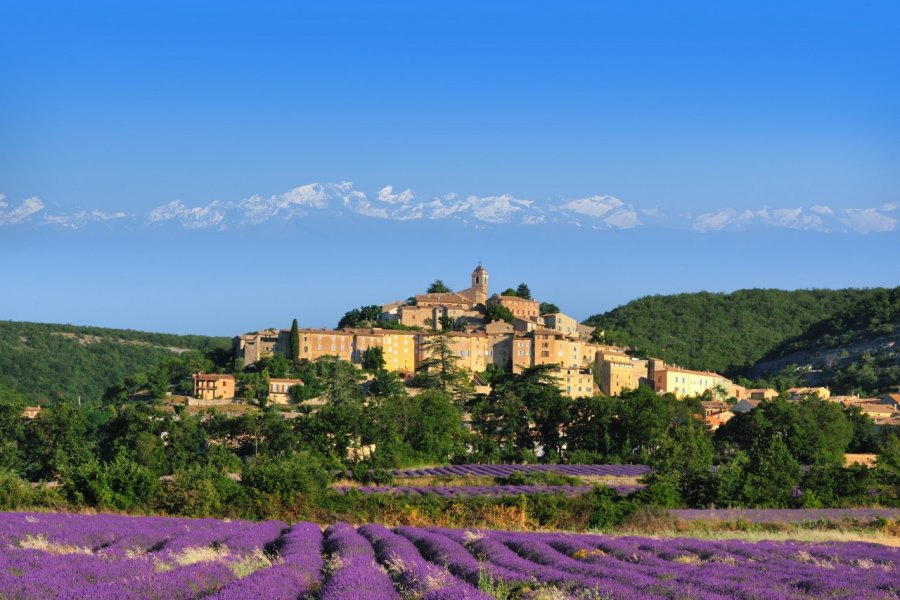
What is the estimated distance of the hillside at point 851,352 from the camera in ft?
320

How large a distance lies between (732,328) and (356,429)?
97.7 m

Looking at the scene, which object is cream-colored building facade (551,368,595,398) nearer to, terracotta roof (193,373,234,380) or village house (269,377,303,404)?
village house (269,377,303,404)

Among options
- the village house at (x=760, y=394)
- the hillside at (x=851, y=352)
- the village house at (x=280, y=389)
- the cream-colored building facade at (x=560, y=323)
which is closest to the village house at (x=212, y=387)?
the village house at (x=280, y=389)

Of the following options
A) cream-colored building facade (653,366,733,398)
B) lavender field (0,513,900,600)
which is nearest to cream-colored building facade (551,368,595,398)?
cream-colored building facade (653,366,733,398)

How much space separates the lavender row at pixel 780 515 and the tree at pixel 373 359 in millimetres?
57798

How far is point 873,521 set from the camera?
996 inches

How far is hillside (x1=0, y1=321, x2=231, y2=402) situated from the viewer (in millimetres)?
102938

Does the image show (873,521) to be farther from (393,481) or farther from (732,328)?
(732,328)

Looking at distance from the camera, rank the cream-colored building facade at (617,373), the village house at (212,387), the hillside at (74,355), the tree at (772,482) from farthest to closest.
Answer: the hillside at (74,355) → the cream-colored building facade at (617,373) → the village house at (212,387) → the tree at (772,482)

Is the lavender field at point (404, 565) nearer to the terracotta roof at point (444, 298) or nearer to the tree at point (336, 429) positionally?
the tree at point (336, 429)

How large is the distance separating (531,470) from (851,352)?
2893 inches

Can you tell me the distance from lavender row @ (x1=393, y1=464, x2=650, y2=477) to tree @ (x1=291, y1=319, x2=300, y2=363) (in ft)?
120

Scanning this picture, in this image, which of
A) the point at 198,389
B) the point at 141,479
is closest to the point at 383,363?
the point at 198,389

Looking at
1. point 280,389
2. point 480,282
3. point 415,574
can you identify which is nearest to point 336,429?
point 280,389
